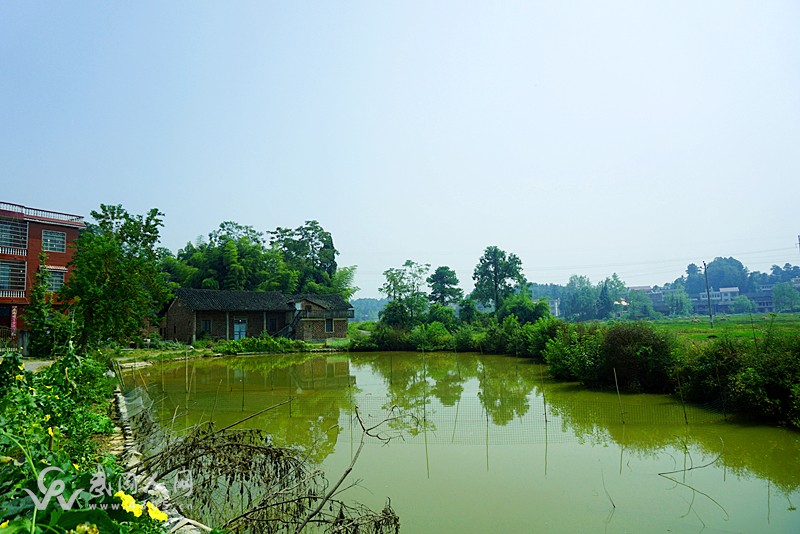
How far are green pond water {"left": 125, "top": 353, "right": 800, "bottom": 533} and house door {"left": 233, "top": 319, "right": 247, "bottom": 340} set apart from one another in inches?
721

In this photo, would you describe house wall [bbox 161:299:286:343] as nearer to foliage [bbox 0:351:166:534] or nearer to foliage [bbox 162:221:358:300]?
foliage [bbox 162:221:358:300]

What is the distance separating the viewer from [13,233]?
22.9 meters

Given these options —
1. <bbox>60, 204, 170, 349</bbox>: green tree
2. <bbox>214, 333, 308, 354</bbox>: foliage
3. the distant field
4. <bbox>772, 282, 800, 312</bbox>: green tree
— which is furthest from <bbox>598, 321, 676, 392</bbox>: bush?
<bbox>772, 282, 800, 312</bbox>: green tree

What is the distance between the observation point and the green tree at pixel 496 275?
4712 cm

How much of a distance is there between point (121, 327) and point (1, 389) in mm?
7527

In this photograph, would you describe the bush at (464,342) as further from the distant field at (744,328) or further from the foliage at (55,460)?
the foliage at (55,460)

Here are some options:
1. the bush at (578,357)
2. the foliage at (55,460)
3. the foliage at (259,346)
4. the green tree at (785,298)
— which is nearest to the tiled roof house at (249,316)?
the foliage at (259,346)

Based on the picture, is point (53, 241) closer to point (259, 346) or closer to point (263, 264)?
point (259, 346)

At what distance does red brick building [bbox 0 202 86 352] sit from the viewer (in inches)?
885

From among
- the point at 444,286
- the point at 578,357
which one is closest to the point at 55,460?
the point at 578,357

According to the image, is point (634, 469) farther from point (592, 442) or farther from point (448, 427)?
point (448, 427)

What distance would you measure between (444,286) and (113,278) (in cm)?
3882

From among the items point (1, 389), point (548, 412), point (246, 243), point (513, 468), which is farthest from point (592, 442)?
point (246, 243)

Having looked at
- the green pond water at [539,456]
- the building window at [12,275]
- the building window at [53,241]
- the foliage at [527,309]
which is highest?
the building window at [53,241]
